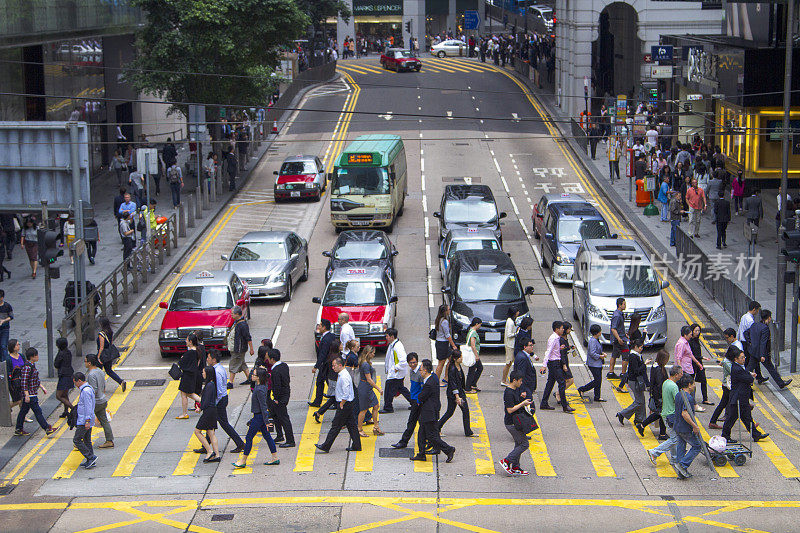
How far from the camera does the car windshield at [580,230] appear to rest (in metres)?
29.8

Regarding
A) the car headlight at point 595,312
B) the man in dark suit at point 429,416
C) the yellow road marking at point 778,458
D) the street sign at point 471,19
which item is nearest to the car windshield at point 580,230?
the car headlight at point 595,312

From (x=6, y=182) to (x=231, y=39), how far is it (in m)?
16.9

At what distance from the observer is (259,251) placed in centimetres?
2873

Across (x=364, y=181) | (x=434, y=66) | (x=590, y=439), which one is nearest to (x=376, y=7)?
(x=434, y=66)

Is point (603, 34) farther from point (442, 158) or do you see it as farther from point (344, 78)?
point (442, 158)

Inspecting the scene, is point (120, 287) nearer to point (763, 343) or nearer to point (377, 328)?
point (377, 328)

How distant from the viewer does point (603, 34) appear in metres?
69.4

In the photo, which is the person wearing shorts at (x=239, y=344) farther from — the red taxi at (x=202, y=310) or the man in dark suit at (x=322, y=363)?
the red taxi at (x=202, y=310)

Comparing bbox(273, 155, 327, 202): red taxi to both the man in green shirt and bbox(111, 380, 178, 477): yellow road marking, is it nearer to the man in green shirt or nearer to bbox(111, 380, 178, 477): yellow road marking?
bbox(111, 380, 178, 477): yellow road marking

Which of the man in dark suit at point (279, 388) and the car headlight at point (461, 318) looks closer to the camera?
the man in dark suit at point (279, 388)

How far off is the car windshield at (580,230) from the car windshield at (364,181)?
7.03 m

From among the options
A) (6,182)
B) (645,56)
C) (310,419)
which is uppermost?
(645,56)

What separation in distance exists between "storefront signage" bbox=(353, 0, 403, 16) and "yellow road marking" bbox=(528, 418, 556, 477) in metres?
83.7

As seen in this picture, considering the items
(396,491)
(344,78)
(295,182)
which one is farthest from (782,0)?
(344,78)
